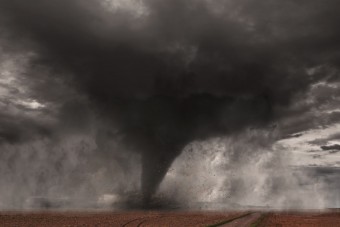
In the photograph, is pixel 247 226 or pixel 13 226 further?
pixel 247 226

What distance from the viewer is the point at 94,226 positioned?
6300 centimetres

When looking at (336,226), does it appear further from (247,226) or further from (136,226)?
(136,226)

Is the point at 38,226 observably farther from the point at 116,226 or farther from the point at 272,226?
the point at 272,226

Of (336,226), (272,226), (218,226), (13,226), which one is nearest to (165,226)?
(218,226)

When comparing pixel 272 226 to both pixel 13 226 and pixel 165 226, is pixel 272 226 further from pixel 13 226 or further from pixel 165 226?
pixel 13 226

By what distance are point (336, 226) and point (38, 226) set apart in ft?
203

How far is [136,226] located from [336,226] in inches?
1721

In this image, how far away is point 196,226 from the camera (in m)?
64.2

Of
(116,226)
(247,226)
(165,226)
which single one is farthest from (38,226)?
(247,226)

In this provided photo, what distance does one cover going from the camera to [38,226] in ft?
208

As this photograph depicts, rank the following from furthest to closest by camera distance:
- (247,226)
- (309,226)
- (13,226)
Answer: (309,226)
(247,226)
(13,226)

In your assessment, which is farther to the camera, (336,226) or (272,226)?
(336,226)

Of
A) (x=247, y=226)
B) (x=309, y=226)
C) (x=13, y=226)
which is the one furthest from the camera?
(x=309, y=226)

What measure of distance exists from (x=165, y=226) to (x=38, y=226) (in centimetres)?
2402
